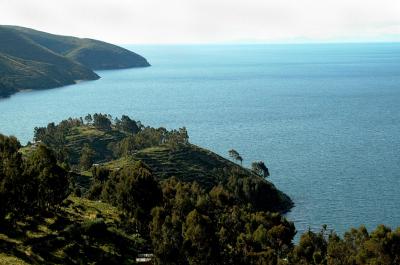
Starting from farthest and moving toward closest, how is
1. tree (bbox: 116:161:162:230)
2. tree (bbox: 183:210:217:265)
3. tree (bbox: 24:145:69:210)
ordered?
1. tree (bbox: 116:161:162:230)
2. tree (bbox: 24:145:69:210)
3. tree (bbox: 183:210:217:265)

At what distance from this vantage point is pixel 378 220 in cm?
16412

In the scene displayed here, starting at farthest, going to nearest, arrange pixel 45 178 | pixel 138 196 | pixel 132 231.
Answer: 1. pixel 138 196
2. pixel 132 231
3. pixel 45 178

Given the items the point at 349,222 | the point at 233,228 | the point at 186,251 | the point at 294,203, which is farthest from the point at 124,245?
the point at 294,203

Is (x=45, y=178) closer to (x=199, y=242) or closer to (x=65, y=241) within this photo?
(x=65, y=241)

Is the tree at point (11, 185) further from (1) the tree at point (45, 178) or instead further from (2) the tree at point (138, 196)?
(2) the tree at point (138, 196)

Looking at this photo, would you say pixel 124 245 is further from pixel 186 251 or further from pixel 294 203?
pixel 294 203

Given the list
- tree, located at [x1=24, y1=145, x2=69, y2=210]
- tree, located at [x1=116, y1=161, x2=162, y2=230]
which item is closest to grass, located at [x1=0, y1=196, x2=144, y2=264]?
tree, located at [x1=24, y1=145, x2=69, y2=210]

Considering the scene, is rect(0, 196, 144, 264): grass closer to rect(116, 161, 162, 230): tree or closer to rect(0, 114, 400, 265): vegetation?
rect(0, 114, 400, 265): vegetation

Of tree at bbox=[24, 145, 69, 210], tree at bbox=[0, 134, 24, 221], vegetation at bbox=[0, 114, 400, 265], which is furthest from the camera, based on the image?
tree at bbox=[24, 145, 69, 210]

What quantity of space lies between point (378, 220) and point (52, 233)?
116928 mm

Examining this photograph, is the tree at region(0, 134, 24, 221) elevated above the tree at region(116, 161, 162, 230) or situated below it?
above

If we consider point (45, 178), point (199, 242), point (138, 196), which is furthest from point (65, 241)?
point (138, 196)

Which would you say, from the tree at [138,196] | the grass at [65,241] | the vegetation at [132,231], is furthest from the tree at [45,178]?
the tree at [138,196]

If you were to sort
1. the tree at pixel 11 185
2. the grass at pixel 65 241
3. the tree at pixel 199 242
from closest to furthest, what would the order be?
the grass at pixel 65 241, the tree at pixel 11 185, the tree at pixel 199 242
